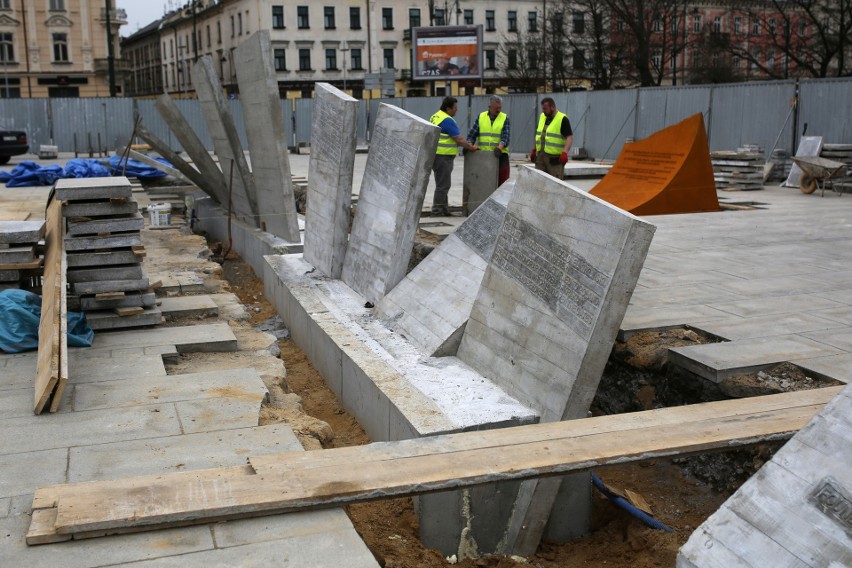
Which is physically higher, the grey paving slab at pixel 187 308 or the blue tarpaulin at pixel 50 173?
the blue tarpaulin at pixel 50 173

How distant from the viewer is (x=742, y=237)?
36.3ft

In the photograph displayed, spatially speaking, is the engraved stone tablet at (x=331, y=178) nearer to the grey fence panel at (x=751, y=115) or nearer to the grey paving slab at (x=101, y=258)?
the grey paving slab at (x=101, y=258)

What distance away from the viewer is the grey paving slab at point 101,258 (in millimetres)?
7152

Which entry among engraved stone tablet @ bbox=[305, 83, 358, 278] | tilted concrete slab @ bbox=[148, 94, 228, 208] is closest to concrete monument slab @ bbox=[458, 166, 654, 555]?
engraved stone tablet @ bbox=[305, 83, 358, 278]

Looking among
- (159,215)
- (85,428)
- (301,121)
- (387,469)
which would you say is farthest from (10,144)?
(387,469)

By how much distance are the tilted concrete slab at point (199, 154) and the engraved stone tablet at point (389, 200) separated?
630 centimetres

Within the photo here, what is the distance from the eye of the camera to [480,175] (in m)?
13.2

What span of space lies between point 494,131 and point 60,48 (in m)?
62.7

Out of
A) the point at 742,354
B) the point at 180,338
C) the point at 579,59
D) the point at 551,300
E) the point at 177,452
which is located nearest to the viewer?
the point at 177,452

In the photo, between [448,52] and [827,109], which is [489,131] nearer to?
[827,109]

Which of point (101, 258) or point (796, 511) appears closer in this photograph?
point (796, 511)

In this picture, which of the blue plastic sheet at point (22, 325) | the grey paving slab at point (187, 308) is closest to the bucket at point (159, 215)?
the grey paving slab at point (187, 308)

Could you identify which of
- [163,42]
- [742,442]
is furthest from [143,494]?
[163,42]

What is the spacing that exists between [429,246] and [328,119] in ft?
6.34
